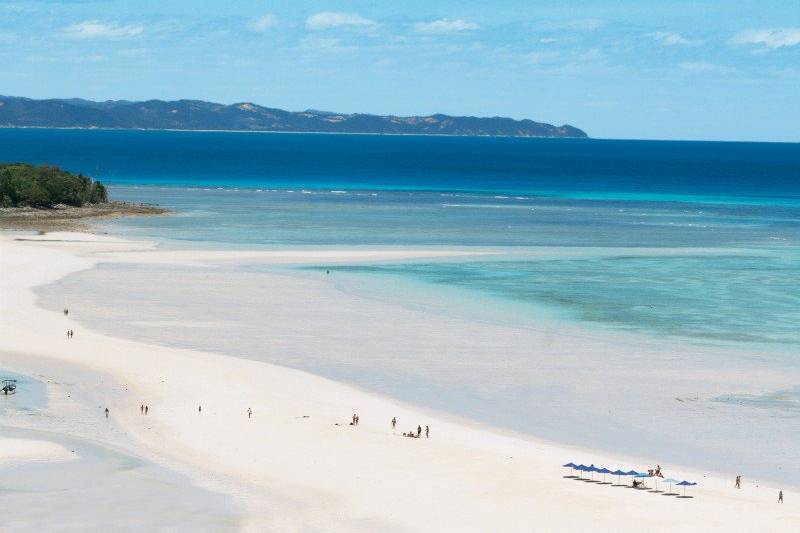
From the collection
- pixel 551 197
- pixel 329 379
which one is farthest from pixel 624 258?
pixel 551 197

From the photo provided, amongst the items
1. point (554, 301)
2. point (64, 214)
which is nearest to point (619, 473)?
point (554, 301)

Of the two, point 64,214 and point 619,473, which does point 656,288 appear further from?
point 64,214

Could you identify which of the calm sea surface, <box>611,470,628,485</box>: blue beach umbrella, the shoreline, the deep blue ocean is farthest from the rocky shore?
<box>611,470,628,485</box>: blue beach umbrella

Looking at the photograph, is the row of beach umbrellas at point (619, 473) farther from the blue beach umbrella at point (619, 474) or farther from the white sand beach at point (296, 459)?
the white sand beach at point (296, 459)

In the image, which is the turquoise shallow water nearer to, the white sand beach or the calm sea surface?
the calm sea surface

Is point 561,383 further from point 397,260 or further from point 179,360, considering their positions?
point 397,260

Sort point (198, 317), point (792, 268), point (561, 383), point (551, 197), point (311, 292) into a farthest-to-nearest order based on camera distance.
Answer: point (551, 197)
point (792, 268)
point (311, 292)
point (198, 317)
point (561, 383)

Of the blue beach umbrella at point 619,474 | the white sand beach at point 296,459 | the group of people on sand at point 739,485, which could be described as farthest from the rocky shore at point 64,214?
the group of people on sand at point 739,485
